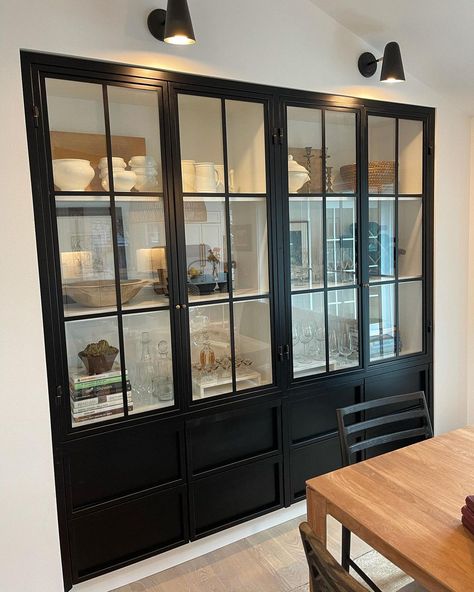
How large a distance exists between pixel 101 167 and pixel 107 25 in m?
0.56

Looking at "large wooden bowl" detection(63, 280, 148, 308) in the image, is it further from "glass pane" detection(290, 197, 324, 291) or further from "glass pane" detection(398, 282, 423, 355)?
"glass pane" detection(398, 282, 423, 355)

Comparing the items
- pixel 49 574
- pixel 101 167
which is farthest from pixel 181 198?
pixel 49 574

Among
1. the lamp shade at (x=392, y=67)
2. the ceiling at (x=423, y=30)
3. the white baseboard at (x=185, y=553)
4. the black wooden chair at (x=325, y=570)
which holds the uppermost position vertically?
the ceiling at (x=423, y=30)

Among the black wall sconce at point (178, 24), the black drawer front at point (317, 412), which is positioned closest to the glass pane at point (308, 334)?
the black drawer front at point (317, 412)

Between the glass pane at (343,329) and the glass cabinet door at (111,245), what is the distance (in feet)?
3.19

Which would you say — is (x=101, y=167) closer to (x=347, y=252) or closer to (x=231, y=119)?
(x=231, y=119)

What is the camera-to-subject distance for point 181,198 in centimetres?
213

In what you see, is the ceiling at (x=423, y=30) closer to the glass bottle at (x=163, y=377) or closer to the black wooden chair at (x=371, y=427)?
the black wooden chair at (x=371, y=427)

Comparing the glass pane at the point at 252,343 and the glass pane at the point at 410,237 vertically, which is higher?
the glass pane at the point at 410,237

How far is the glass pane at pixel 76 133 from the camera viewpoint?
1.89 meters

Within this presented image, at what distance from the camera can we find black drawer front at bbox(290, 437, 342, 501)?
8.38 ft

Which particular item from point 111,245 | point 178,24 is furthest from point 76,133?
point 178,24

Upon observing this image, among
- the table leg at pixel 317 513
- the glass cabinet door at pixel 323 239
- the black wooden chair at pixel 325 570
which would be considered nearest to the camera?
the black wooden chair at pixel 325 570

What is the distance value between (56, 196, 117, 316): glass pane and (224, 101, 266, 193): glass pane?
62cm
